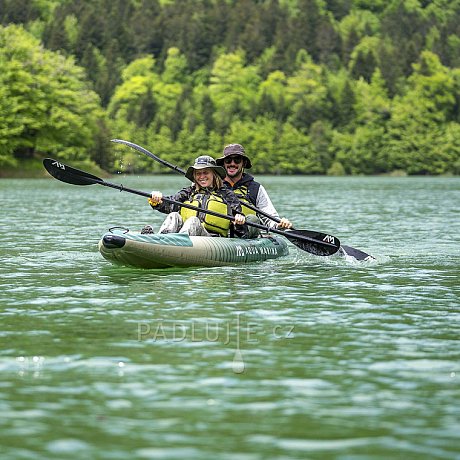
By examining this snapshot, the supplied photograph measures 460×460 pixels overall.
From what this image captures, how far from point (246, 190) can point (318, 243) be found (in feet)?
4.27

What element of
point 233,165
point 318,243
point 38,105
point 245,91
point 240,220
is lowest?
point 318,243

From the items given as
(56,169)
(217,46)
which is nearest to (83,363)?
(56,169)

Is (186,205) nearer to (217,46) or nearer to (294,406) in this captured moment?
(294,406)

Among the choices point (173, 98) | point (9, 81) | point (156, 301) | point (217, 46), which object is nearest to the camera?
point (156, 301)

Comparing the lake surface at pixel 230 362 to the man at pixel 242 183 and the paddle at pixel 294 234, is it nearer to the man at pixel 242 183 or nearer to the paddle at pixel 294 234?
the paddle at pixel 294 234

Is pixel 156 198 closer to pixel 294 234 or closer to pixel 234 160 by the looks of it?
pixel 234 160

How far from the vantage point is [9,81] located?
281 feet

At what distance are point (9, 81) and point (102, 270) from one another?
237ft

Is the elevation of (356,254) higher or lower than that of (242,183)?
lower

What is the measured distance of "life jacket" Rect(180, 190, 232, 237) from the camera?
16078 millimetres

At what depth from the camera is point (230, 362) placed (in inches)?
350

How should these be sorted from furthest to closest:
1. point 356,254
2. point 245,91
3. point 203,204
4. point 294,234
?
1. point 245,91
2. point 356,254
3. point 294,234
4. point 203,204

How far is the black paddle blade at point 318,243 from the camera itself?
17094 mm

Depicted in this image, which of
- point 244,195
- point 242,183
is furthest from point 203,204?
point 242,183
